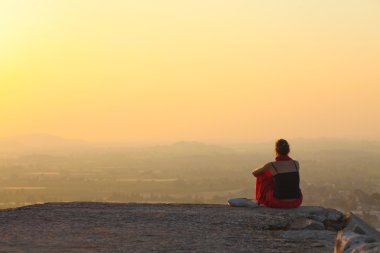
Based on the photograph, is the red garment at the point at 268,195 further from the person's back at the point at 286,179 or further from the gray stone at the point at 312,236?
the gray stone at the point at 312,236

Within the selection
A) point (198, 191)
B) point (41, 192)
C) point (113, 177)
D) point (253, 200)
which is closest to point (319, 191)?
point (198, 191)

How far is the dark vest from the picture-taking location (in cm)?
1109

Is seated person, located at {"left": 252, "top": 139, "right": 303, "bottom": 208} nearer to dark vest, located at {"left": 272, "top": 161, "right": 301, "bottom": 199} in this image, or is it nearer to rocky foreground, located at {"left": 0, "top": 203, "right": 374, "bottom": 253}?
dark vest, located at {"left": 272, "top": 161, "right": 301, "bottom": 199}

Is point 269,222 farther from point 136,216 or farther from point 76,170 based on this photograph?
point 76,170

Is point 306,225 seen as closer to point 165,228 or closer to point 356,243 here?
point 165,228

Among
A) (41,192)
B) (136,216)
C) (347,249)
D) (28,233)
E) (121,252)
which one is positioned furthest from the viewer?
(41,192)

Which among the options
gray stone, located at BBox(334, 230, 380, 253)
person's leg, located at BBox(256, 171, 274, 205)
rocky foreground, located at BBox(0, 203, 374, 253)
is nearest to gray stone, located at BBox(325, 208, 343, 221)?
rocky foreground, located at BBox(0, 203, 374, 253)

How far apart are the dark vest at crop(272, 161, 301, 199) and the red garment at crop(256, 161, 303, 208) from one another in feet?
0.32

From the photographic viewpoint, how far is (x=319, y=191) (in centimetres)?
9719

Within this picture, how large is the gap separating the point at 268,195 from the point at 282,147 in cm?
103

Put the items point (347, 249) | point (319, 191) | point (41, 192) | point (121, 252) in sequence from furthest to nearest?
point (41, 192) → point (319, 191) → point (121, 252) → point (347, 249)

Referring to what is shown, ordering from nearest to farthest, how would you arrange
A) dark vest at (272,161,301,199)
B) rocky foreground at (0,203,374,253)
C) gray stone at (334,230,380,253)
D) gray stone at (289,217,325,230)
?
1. gray stone at (334,230,380,253)
2. rocky foreground at (0,203,374,253)
3. gray stone at (289,217,325,230)
4. dark vest at (272,161,301,199)

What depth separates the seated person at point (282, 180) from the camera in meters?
11.1

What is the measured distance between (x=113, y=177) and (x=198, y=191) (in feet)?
132
